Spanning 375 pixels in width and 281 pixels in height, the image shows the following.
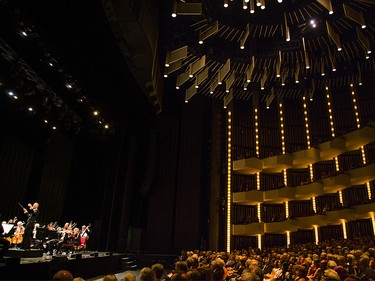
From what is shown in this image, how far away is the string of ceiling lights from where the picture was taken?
7133 millimetres

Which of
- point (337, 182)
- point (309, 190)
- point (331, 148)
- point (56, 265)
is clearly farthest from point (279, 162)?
point (56, 265)

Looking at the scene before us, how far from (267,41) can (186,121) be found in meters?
5.44

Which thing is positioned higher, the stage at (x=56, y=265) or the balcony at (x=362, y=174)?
the balcony at (x=362, y=174)

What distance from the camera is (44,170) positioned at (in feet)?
42.9

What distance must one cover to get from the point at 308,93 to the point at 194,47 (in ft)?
28.2

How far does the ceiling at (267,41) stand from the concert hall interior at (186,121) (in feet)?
0.23

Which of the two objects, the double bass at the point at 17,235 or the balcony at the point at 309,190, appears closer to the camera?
the double bass at the point at 17,235

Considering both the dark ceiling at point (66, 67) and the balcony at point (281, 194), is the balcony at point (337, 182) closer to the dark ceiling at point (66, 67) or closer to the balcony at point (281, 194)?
the balcony at point (281, 194)

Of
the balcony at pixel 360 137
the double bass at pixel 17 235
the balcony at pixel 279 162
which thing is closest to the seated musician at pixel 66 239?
the double bass at pixel 17 235

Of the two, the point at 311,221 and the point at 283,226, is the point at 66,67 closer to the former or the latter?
the point at 283,226

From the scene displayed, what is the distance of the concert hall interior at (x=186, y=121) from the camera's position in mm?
8016

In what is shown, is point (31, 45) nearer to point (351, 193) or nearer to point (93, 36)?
point (93, 36)

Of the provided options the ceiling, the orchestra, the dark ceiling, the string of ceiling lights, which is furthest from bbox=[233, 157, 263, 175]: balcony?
the orchestra

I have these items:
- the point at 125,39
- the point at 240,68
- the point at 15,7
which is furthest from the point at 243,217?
the point at 15,7
